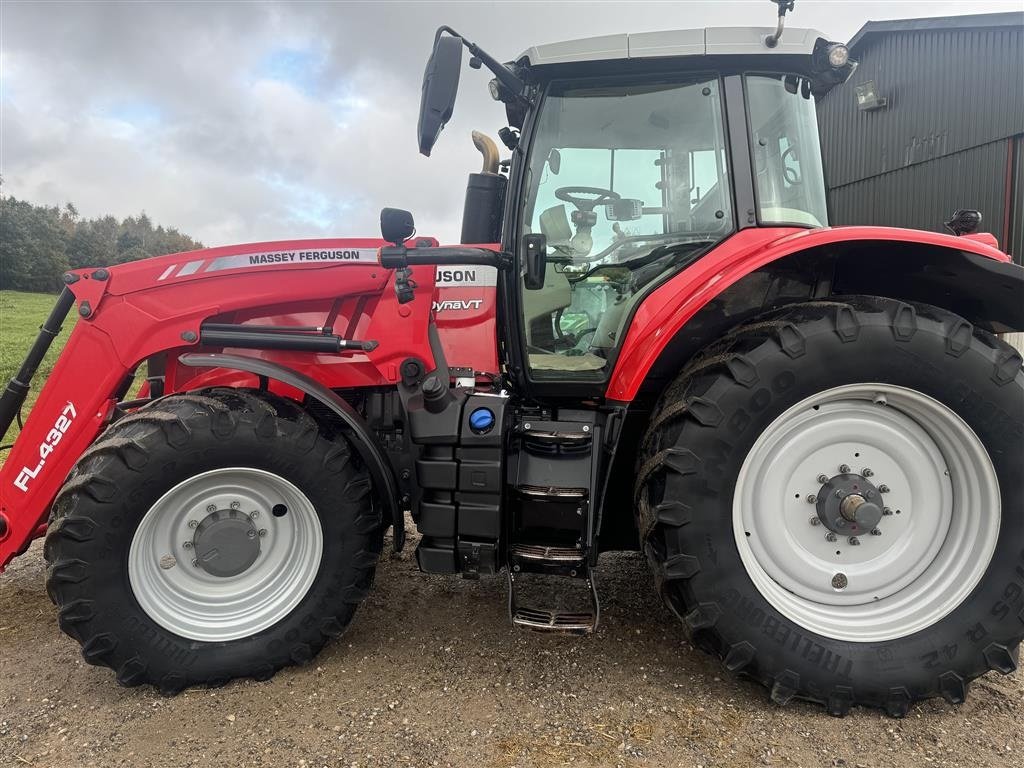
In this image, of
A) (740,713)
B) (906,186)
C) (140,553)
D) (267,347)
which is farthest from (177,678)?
(906,186)

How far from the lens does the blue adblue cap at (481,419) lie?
2.38 meters

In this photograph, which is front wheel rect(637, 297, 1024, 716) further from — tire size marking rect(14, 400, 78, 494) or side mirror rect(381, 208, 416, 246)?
tire size marking rect(14, 400, 78, 494)

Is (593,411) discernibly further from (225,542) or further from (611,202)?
(225,542)

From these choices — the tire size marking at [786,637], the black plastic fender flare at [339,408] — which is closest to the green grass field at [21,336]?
the black plastic fender flare at [339,408]

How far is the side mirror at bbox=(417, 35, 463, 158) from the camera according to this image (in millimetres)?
2045

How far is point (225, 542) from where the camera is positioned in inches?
91.4

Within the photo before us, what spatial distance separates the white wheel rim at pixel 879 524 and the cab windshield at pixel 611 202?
758 mm

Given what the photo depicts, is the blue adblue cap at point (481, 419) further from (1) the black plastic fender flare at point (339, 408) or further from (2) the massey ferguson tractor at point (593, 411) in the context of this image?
(1) the black plastic fender flare at point (339, 408)

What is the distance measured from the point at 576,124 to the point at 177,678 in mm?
2521

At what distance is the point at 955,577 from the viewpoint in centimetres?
220

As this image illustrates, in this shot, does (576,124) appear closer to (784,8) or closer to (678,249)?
(678,249)

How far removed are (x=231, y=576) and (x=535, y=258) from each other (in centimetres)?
166

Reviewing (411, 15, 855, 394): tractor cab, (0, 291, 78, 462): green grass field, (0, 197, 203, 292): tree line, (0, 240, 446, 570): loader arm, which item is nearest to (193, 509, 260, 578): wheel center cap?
(0, 240, 446, 570): loader arm

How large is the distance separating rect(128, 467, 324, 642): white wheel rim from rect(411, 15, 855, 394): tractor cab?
1.06 m
